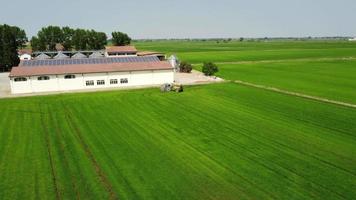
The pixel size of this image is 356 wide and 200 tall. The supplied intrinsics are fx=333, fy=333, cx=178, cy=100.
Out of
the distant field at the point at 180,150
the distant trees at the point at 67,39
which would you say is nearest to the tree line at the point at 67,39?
the distant trees at the point at 67,39

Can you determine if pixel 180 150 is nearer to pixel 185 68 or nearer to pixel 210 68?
pixel 210 68

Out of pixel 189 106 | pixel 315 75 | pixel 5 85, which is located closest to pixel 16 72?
pixel 5 85

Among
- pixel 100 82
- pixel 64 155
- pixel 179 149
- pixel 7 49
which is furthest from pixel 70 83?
pixel 7 49

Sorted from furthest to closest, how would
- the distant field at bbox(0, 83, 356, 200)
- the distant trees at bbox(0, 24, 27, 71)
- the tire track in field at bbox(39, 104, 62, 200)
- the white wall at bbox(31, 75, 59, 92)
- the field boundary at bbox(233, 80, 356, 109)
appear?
the distant trees at bbox(0, 24, 27, 71), the white wall at bbox(31, 75, 59, 92), the field boundary at bbox(233, 80, 356, 109), the distant field at bbox(0, 83, 356, 200), the tire track in field at bbox(39, 104, 62, 200)

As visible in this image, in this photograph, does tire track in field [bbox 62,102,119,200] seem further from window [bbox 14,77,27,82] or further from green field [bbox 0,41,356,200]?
window [bbox 14,77,27,82]

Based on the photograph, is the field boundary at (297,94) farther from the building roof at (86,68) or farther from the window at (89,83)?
the window at (89,83)

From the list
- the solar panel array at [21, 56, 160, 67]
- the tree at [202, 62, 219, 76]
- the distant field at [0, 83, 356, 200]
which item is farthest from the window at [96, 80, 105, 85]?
the tree at [202, 62, 219, 76]

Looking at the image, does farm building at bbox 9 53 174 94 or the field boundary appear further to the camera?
farm building at bbox 9 53 174 94
